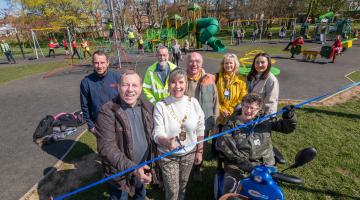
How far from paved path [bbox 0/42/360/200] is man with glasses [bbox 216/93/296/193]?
337cm

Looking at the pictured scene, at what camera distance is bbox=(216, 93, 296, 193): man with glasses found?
2.39 m

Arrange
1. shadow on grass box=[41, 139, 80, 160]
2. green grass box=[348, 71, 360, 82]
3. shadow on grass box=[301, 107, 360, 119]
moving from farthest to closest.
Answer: green grass box=[348, 71, 360, 82] < shadow on grass box=[301, 107, 360, 119] < shadow on grass box=[41, 139, 80, 160]

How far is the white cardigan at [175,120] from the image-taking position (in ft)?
7.44

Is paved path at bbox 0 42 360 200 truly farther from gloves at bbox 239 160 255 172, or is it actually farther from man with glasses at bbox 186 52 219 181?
gloves at bbox 239 160 255 172

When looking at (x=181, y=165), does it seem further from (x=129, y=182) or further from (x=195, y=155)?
(x=129, y=182)

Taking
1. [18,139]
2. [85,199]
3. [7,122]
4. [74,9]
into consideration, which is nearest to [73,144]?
[18,139]

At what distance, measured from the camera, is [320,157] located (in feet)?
13.4

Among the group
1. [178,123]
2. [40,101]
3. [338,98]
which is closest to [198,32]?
[338,98]

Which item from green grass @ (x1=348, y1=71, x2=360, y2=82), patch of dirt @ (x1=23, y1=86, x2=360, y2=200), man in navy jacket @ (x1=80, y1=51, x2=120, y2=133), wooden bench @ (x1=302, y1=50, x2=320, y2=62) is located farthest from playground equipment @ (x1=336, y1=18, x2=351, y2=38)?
man in navy jacket @ (x1=80, y1=51, x2=120, y2=133)

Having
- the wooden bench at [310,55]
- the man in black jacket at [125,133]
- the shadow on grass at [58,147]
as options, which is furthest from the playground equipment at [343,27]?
the man in black jacket at [125,133]

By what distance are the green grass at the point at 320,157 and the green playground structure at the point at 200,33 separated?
46.6 feet

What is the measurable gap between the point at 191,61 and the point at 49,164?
344cm

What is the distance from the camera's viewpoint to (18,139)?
5.40 meters

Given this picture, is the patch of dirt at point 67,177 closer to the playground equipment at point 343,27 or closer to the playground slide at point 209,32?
the playground slide at point 209,32
